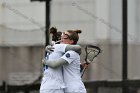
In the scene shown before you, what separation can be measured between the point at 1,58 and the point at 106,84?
1.76 meters

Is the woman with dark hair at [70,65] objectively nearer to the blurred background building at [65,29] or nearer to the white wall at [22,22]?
the blurred background building at [65,29]

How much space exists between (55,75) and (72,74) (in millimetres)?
168

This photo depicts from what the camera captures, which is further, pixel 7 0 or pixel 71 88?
pixel 7 0

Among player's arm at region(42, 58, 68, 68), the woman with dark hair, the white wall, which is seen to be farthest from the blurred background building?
player's arm at region(42, 58, 68, 68)

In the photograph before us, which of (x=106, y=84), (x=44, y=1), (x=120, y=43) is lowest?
(x=106, y=84)

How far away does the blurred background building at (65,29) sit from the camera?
9.03 meters

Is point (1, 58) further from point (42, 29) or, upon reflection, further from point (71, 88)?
point (71, 88)

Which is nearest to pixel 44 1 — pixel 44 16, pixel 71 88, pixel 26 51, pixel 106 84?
pixel 44 16

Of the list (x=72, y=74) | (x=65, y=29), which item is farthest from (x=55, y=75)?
(x=65, y=29)

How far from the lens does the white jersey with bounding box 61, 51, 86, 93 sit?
18.4 ft

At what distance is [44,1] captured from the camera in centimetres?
917

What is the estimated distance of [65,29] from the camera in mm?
9125

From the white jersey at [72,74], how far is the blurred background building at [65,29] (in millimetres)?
3316

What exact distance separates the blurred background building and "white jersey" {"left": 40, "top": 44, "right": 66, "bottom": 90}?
3.31 meters
